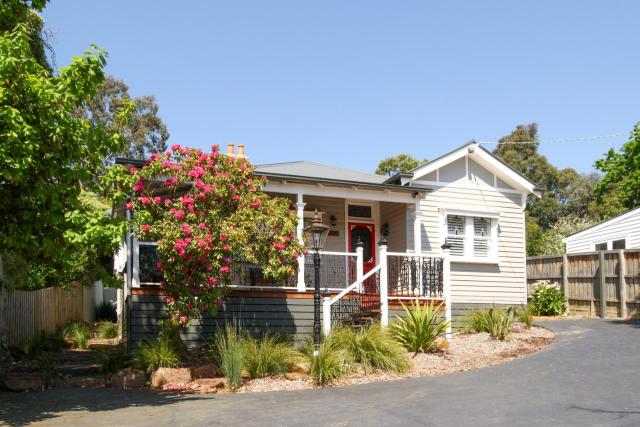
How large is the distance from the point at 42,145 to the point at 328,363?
5.90 meters

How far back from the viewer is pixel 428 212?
735 inches

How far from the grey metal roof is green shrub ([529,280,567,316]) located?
629 cm

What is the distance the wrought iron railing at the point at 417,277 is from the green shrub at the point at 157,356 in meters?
5.82

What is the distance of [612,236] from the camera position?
25141mm

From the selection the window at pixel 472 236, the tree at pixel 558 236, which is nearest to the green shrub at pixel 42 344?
the window at pixel 472 236

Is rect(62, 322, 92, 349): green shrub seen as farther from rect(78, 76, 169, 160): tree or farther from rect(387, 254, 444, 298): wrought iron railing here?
rect(78, 76, 169, 160): tree

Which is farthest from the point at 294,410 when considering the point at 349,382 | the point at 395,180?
the point at 395,180

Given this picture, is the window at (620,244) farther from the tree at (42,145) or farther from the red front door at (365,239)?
the tree at (42,145)

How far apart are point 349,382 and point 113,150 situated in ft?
18.4

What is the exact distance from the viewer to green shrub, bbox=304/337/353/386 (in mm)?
11648

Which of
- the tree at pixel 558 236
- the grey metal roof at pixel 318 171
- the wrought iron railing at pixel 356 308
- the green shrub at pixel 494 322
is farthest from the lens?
the tree at pixel 558 236

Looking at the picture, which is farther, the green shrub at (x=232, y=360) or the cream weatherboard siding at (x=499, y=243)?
the cream weatherboard siding at (x=499, y=243)

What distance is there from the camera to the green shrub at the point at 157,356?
12.2 metres

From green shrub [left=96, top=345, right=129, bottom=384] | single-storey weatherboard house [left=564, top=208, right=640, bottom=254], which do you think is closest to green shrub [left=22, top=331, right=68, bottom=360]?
green shrub [left=96, top=345, right=129, bottom=384]
